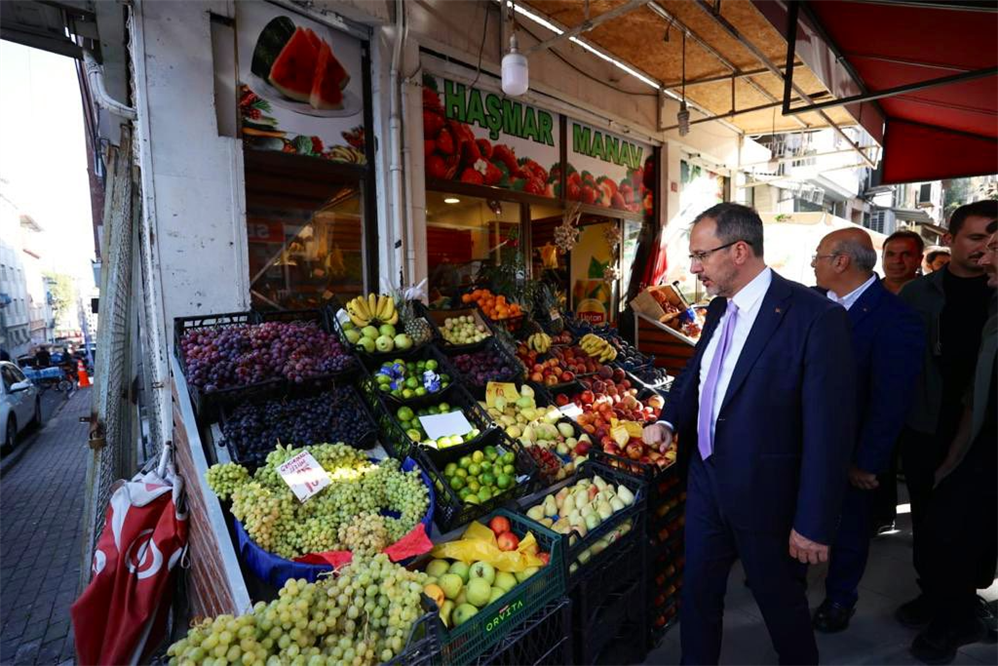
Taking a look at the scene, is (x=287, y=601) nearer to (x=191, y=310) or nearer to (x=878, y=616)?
(x=191, y=310)

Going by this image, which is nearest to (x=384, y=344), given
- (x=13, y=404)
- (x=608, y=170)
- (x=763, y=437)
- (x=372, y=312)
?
(x=372, y=312)

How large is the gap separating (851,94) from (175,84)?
5.69m

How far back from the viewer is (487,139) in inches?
218

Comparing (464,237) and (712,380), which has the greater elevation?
(464,237)

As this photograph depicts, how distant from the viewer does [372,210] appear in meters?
4.63

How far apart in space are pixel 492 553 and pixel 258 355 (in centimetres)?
175

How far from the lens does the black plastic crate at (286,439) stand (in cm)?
234

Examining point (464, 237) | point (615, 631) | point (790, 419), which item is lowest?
point (615, 631)

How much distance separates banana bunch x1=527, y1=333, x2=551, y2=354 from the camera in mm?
4230

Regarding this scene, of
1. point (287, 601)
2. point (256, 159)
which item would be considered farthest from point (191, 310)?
point (287, 601)

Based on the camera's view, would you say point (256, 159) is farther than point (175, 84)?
Yes

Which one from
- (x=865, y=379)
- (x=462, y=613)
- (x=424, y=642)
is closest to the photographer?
(x=424, y=642)

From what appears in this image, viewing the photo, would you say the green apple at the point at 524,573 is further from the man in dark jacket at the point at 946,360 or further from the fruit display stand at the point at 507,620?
the man in dark jacket at the point at 946,360

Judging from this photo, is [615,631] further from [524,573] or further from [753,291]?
[753,291]
